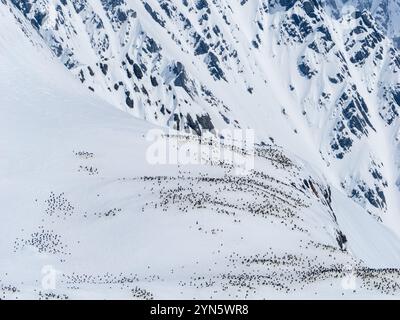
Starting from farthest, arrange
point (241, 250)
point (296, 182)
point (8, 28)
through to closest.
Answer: point (8, 28) → point (296, 182) → point (241, 250)

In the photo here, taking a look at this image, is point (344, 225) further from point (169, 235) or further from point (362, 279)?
point (362, 279)

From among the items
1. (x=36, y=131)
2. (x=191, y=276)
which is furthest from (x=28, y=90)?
(x=191, y=276)

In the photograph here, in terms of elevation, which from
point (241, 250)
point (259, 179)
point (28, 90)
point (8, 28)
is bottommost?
point (241, 250)
